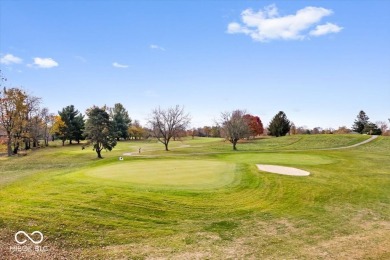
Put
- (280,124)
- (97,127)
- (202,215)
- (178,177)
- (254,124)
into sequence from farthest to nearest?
(280,124), (254,124), (97,127), (178,177), (202,215)

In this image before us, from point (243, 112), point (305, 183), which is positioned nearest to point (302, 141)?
point (243, 112)

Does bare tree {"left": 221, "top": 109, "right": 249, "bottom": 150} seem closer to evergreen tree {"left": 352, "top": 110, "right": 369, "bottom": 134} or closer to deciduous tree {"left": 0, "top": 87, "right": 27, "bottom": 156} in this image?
deciduous tree {"left": 0, "top": 87, "right": 27, "bottom": 156}

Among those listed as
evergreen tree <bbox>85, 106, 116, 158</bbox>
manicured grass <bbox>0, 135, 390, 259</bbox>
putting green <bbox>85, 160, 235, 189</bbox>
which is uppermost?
evergreen tree <bbox>85, 106, 116, 158</bbox>

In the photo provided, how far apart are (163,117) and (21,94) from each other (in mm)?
28709

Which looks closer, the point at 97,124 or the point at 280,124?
the point at 97,124

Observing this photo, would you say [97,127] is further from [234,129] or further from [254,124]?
[254,124]

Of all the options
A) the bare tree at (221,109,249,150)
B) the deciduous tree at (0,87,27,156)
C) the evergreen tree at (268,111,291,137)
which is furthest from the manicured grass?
the evergreen tree at (268,111,291,137)

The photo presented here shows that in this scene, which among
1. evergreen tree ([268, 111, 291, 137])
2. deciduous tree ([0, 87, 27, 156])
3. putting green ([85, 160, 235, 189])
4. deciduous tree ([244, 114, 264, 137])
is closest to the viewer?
putting green ([85, 160, 235, 189])

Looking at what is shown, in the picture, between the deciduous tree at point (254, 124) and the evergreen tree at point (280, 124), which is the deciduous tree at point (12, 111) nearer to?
the deciduous tree at point (254, 124)

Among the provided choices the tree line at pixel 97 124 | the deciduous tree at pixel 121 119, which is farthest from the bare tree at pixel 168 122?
the deciduous tree at pixel 121 119

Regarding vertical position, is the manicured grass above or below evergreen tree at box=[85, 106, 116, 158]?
below

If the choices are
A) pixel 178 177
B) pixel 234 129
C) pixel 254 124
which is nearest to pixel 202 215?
pixel 178 177

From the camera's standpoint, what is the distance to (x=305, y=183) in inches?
778

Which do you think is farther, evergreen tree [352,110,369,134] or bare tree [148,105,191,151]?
evergreen tree [352,110,369,134]
